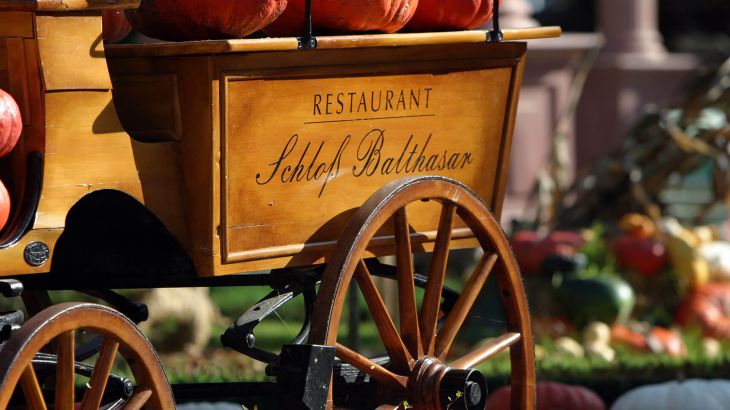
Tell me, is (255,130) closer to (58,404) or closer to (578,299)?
(58,404)

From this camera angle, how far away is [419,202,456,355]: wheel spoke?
12.2ft

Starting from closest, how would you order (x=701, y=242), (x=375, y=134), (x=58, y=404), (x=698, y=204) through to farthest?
(x=58, y=404) → (x=375, y=134) → (x=701, y=242) → (x=698, y=204)

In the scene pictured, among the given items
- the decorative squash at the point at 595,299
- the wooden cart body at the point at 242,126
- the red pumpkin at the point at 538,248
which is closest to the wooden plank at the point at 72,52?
the wooden cart body at the point at 242,126

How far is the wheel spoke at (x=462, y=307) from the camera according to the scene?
12.5 ft

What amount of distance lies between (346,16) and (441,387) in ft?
2.95

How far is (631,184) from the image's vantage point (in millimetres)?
7770

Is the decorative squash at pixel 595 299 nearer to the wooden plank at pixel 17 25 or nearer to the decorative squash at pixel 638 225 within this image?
the decorative squash at pixel 638 225

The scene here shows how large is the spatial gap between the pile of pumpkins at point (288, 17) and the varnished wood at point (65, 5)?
26cm

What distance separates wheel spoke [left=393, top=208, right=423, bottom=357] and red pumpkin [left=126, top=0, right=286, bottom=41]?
585mm

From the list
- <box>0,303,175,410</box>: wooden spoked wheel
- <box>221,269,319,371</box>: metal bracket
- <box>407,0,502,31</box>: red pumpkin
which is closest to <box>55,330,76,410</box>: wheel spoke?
<box>0,303,175,410</box>: wooden spoked wheel

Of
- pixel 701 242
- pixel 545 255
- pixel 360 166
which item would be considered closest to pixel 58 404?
pixel 360 166

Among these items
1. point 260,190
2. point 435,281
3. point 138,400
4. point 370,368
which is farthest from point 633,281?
point 138,400

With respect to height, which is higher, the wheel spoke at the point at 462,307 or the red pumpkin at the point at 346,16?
the red pumpkin at the point at 346,16

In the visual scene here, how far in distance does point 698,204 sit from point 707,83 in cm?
72
